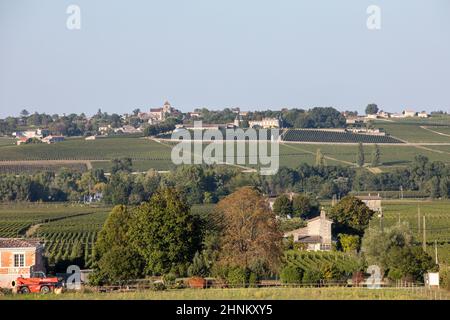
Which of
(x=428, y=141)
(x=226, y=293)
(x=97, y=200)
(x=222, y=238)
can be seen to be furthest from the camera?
(x=428, y=141)

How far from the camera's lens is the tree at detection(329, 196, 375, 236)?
54.6 m

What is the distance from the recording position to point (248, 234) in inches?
1558

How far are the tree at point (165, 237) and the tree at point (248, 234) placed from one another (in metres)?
1.18

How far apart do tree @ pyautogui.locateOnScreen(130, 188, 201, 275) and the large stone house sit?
13224 mm

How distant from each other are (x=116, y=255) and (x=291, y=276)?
18.6ft

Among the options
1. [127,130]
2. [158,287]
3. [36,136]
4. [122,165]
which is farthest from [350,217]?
[127,130]

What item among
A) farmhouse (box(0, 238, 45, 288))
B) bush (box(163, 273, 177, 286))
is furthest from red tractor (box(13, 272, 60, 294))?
farmhouse (box(0, 238, 45, 288))

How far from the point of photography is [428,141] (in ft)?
429

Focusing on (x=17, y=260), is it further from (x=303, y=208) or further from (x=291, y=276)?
(x=303, y=208)

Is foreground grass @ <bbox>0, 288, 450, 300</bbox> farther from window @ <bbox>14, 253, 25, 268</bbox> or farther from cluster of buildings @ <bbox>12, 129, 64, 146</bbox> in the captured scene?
cluster of buildings @ <bbox>12, 129, 64, 146</bbox>
